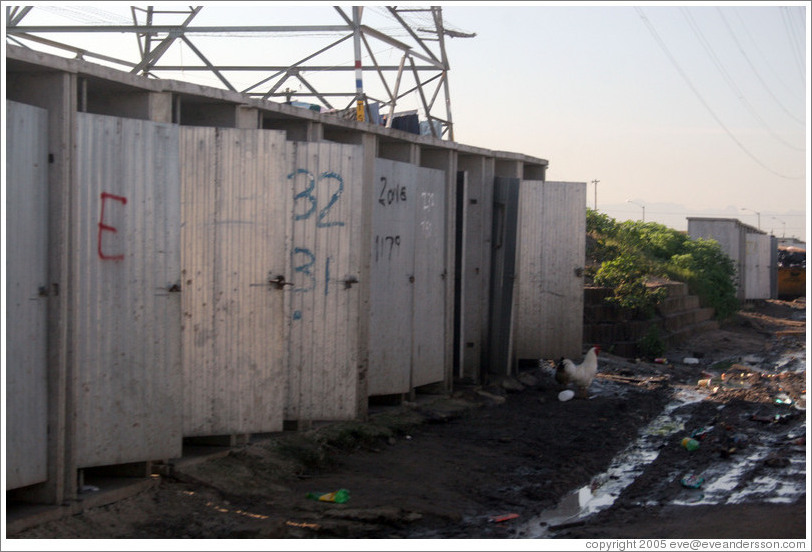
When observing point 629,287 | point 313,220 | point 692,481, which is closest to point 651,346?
point 629,287

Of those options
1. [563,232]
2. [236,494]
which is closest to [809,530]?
[236,494]

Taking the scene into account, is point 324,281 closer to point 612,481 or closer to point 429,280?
point 429,280

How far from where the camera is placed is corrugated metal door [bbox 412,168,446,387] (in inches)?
377

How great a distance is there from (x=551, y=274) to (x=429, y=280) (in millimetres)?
2672

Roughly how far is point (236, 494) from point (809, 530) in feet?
11.5

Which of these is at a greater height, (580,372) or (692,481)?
(580,372)

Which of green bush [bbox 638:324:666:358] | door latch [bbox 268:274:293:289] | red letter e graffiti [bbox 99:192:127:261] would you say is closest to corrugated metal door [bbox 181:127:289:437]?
door latch [bbox 268:274:293:289]

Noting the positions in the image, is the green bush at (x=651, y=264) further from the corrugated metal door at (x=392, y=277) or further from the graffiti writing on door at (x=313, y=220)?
the graffiti writing on door at (x=313, y=220)

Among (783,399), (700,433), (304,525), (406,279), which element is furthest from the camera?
(783,399)

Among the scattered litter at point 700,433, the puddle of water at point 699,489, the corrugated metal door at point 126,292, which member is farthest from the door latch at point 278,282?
the scattered litter at point 700,433

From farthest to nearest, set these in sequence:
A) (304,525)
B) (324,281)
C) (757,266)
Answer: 1. (757,266)
2. (324,281)
3. (304,525)

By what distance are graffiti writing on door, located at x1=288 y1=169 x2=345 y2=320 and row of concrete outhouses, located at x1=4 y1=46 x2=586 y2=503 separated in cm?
1

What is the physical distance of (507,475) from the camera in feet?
23.9

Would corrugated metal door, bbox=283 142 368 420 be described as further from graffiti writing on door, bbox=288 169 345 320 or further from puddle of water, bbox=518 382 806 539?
puddle of water, bbox=518 382 806 539
